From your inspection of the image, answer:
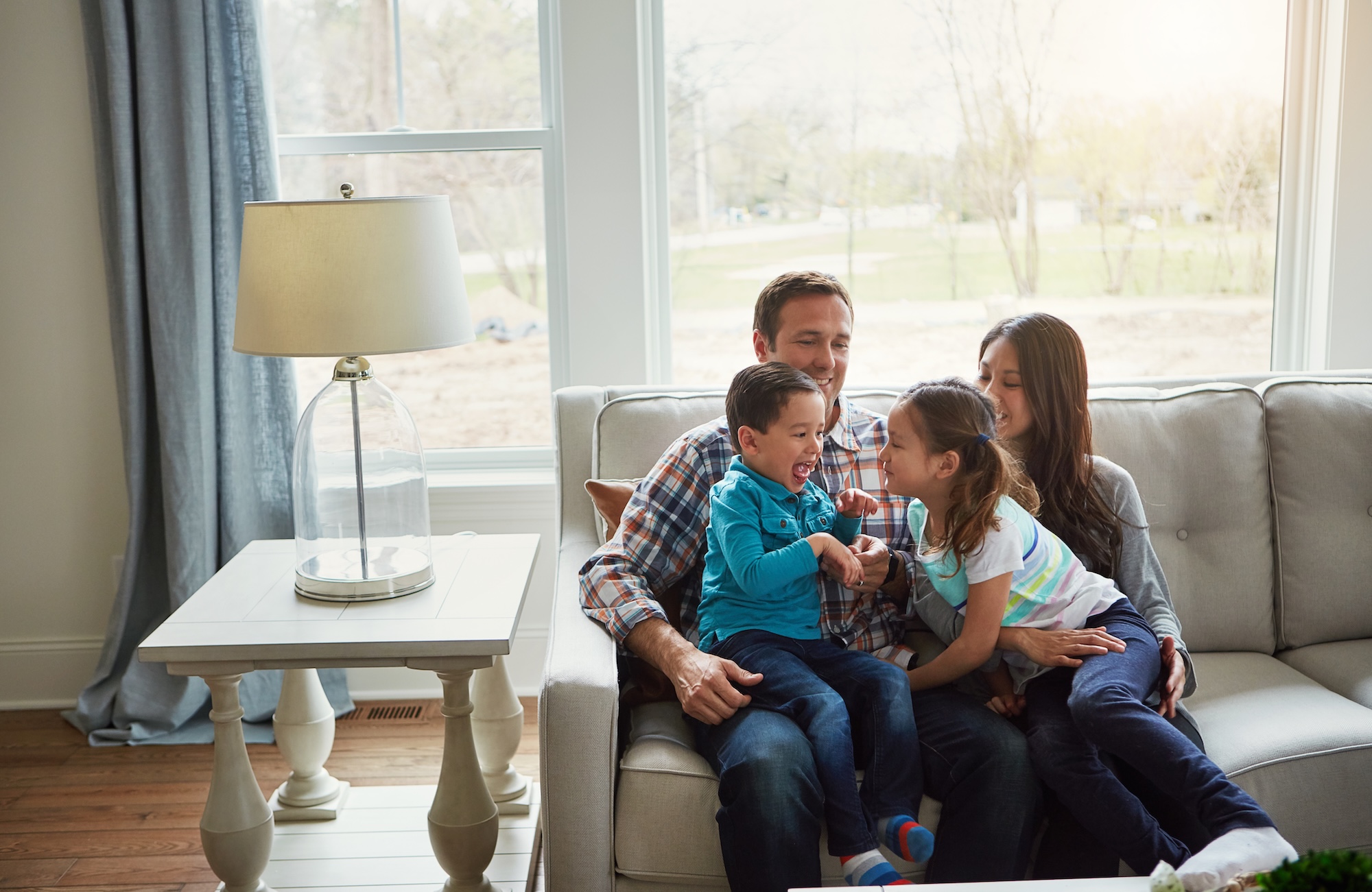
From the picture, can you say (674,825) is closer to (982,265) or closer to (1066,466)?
(1066,466)

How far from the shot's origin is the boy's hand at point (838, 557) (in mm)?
1723

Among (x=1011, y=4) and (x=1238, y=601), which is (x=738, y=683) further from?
(x=1011, y=4)

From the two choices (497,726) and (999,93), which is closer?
(497,726)

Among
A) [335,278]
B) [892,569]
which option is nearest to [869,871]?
[892,569]

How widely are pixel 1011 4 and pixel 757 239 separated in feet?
2.91

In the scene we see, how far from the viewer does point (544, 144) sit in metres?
2.85

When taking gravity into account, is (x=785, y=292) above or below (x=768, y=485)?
above

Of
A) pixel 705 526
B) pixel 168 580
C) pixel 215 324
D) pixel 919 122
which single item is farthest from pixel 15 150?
pixel 919 122

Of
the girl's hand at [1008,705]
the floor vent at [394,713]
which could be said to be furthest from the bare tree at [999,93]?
the floor vent at [394,713]

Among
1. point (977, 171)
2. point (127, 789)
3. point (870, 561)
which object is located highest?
point (977, 171)

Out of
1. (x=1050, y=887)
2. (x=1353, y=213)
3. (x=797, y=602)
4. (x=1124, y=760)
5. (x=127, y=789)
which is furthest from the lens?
(x=1353, y=213)

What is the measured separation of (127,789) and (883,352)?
2177mm

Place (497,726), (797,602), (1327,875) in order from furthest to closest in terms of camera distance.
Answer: (497,726) → (797,602) → (1327,875)

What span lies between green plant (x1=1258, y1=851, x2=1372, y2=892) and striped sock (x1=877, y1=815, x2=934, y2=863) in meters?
0.55
